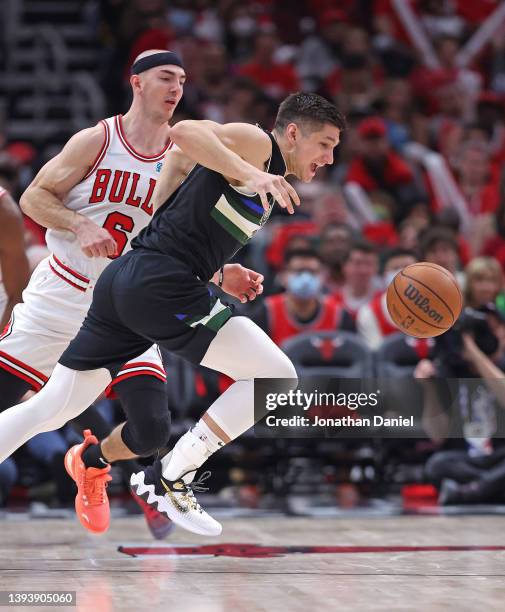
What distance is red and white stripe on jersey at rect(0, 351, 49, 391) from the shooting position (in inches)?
216

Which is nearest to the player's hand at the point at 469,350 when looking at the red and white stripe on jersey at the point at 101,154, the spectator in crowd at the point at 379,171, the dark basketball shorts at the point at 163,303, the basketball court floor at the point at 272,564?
the basketball court floor at the point at 272,564

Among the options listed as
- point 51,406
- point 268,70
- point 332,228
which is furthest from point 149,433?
point 268,70

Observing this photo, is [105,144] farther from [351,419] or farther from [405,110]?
[405,110]

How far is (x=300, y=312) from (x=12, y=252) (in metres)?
3.18

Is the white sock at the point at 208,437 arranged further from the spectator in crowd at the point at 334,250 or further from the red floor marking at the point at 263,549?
the spectator in crowd at the point at 334,250

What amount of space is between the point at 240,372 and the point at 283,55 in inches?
387

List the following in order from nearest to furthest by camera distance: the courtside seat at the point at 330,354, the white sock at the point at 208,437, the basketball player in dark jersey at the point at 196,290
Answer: the basketball player in dark jersey at the point at 196,290 < the white sock at the point at 208,437 < the courtside seat at the point at 330,354

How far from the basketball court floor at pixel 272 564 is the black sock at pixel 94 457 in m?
0.41

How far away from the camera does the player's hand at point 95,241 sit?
5.27 meters

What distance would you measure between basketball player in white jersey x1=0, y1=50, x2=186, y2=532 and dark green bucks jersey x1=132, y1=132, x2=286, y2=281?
1.92 ft

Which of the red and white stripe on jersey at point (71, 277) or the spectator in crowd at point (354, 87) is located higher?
the spectator in crowd at point (354, 87)

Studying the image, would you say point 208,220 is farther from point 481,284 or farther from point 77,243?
point 481,284

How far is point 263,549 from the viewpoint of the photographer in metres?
5.88

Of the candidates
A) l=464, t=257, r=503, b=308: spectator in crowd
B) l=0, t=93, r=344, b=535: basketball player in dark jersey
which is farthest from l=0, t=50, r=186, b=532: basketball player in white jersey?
l=464, t=257, r=503, b=308: spectator in crowd
